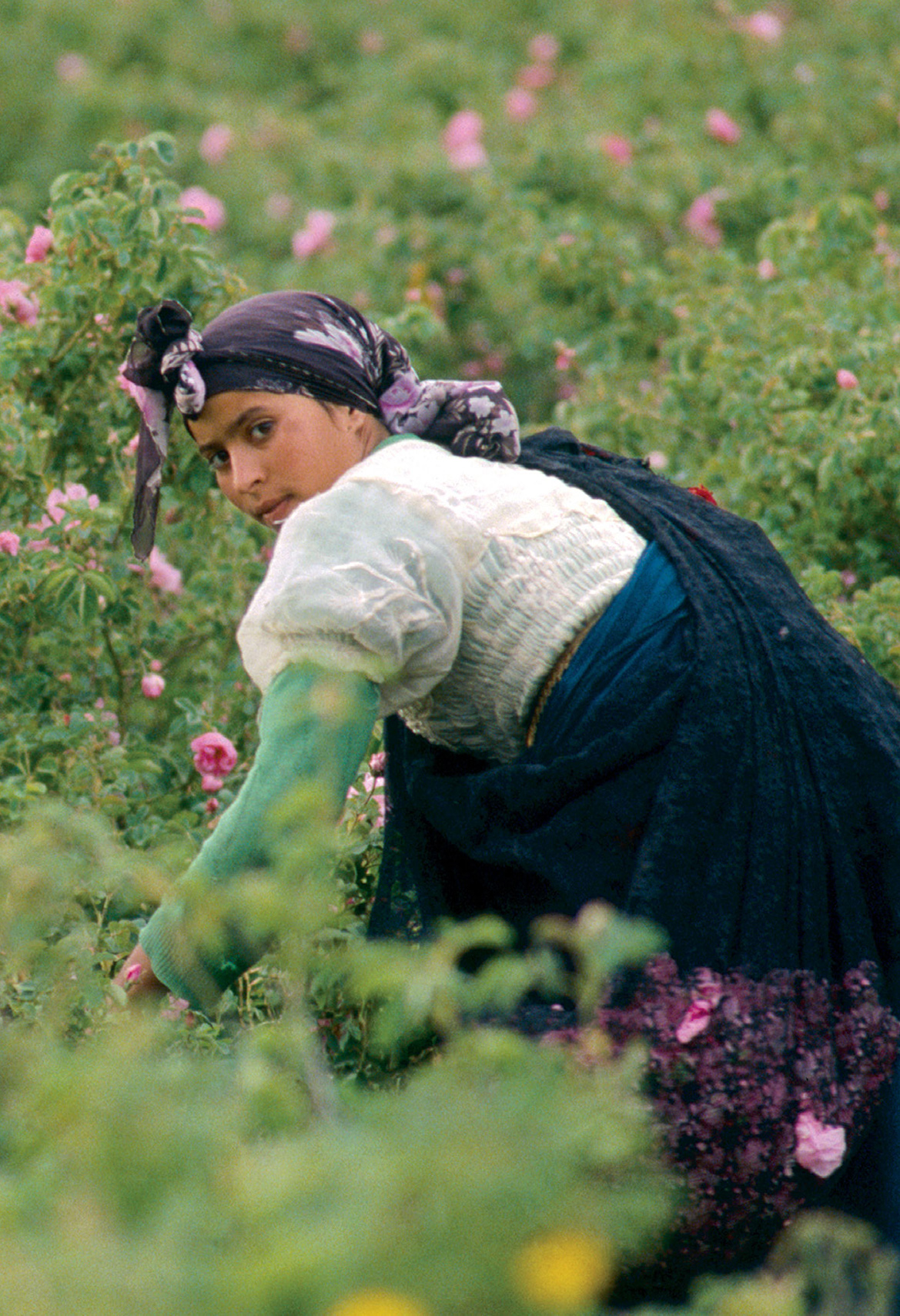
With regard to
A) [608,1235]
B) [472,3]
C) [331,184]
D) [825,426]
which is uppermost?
[472,3]

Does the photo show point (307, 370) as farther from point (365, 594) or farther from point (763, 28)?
point (763, 28)

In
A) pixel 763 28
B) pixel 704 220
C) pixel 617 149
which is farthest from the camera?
pixel 763 28

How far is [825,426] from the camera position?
10.5 ft

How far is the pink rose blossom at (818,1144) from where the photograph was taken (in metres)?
1.81

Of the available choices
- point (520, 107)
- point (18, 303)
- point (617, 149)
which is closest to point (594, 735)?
point (18, 303)

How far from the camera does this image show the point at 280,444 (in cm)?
215

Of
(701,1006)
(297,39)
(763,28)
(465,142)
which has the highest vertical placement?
(763,28)

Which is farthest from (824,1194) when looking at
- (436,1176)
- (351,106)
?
(351,106)

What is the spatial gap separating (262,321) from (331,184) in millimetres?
3911

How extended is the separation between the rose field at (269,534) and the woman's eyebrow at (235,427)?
0.50 metres

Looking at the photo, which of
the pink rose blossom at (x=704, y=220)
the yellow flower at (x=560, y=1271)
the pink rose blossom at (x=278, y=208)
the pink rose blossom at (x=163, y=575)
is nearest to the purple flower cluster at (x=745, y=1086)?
the yellow flower at (x=560, y=1271)

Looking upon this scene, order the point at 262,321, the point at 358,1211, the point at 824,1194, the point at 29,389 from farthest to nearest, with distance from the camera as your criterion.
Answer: the point at 29,389 < the point at 262,321 < the point at 824,1194 < the point at 358,1211

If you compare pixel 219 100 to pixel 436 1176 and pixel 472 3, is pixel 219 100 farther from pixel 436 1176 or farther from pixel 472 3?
pixel 436 1176

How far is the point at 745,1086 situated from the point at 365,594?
61 cm
